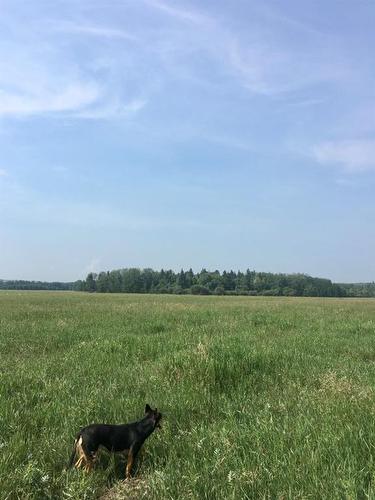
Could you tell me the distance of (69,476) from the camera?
4.11 m

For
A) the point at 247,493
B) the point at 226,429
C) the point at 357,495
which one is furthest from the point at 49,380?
the point at 357,495

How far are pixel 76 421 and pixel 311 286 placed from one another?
15323 cm

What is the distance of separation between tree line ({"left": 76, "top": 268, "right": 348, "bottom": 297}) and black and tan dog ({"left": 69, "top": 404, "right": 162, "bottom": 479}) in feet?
463

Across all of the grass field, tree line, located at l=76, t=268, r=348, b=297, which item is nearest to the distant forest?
tree line, located at l=76, t=268, r=348, b=297

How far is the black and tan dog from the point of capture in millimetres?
4129

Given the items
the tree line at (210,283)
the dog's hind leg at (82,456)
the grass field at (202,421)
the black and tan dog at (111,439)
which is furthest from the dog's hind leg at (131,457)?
the tree line at (210,283)

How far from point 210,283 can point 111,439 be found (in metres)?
155

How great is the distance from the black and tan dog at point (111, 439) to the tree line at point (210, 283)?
141m

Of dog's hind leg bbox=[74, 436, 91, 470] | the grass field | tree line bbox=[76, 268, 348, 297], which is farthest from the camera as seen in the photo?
tree line bbox=[76, 268, 348, 297]

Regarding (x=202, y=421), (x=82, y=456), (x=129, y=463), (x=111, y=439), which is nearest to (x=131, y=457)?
(x=129, y=463)

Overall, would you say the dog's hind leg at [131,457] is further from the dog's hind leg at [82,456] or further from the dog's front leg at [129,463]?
the dog's hind leg at [82,456]

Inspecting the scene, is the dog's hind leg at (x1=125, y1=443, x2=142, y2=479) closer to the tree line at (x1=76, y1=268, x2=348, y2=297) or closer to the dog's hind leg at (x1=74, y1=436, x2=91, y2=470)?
the dog's hind leg at (x1=74, y1=436, x2=91, y2=470)

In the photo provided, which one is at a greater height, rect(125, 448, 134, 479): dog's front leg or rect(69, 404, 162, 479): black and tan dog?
rect(69, 404, 162, 479): black and tan dog

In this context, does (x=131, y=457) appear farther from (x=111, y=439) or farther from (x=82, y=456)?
(x=82, y=456)
